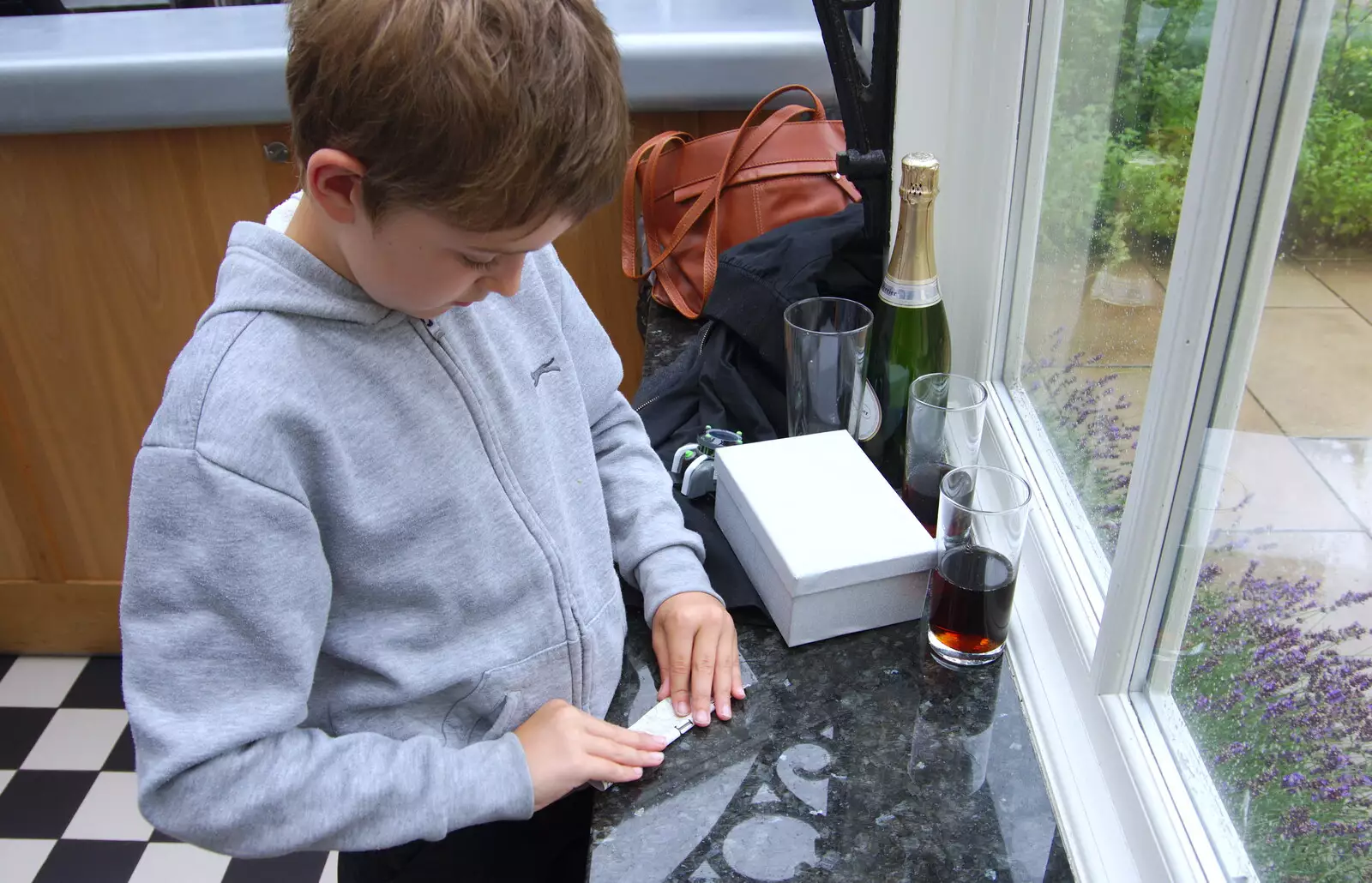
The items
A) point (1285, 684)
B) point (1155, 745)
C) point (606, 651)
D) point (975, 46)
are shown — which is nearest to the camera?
point (1285, 684)

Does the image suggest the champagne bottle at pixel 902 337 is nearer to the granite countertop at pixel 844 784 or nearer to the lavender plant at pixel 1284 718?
the granite countertop at pixel 844 784

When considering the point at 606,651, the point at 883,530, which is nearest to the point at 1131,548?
the point at 883,530

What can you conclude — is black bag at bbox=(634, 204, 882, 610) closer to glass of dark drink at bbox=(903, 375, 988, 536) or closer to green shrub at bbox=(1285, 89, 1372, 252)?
glass of dark drink at bbox=(903, 375, 988, 536)

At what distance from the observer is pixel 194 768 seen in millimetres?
603

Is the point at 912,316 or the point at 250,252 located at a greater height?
the point at 250,252

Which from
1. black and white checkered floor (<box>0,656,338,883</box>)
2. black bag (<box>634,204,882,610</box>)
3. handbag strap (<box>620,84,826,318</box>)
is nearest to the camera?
black bag (<box>634,204,882,610</box>)

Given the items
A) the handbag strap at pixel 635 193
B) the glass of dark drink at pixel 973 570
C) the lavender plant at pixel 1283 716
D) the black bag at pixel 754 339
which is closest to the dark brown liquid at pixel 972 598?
the glass of dark drink at pixel 973 570

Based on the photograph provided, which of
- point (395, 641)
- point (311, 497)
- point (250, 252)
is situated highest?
point (250, 252)

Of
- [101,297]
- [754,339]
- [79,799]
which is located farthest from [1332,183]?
[79,799]

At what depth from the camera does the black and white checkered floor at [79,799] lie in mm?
1584

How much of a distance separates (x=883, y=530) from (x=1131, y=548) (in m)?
0.21

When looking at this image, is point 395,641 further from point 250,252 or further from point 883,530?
point 883,530

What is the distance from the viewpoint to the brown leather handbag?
52.4 inches

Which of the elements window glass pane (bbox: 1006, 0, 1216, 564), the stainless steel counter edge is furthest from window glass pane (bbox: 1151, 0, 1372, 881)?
the stainless steel counter edge
